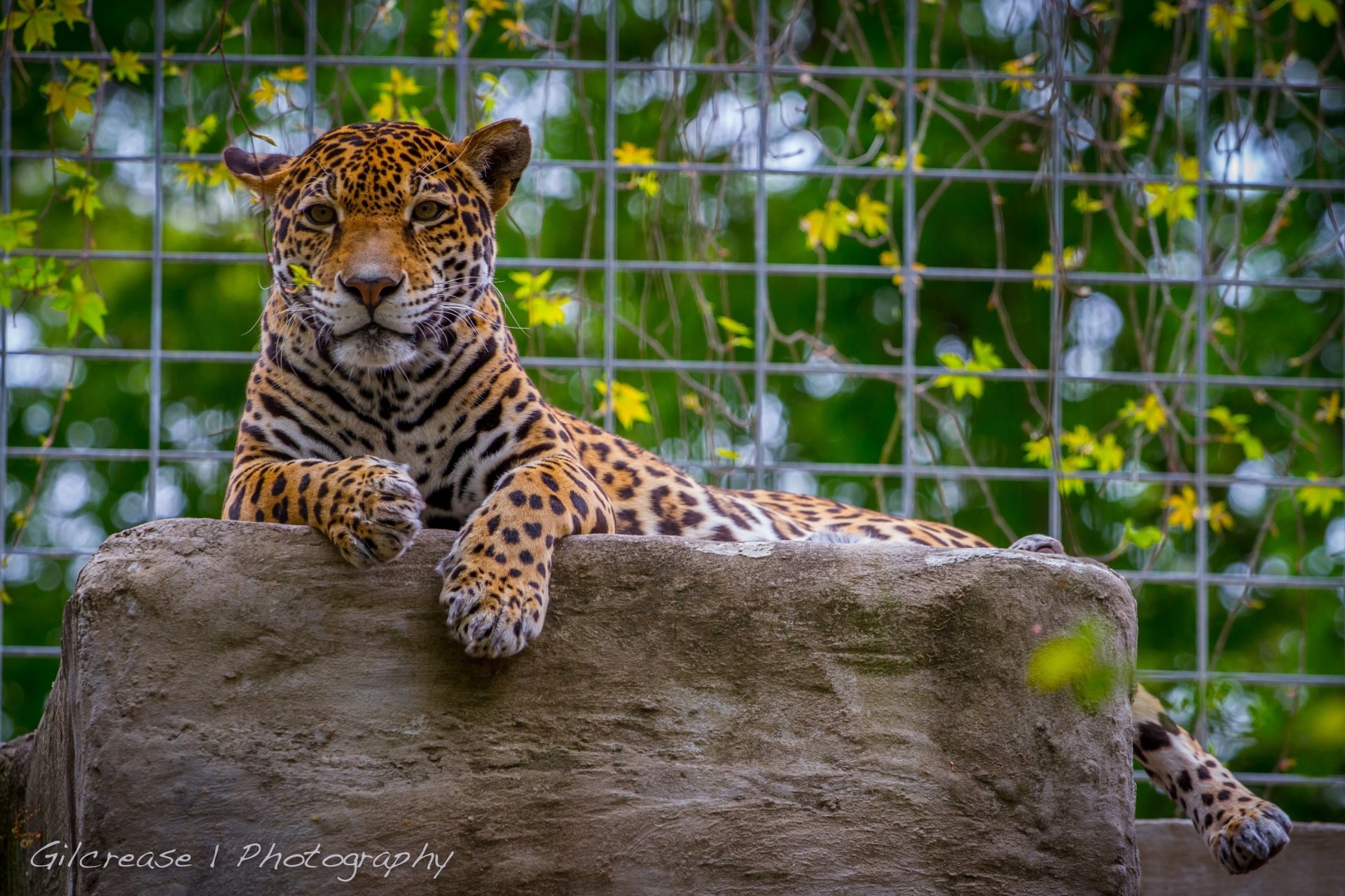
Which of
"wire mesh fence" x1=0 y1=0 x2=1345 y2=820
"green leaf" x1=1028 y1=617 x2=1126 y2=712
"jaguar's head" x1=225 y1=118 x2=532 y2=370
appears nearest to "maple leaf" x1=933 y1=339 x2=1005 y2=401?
"wire mesh fence" x1=0 y1=0 x2=1345 y2=820

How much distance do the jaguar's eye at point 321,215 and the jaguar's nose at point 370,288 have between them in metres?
0.31

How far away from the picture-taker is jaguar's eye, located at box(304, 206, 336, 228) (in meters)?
4.21

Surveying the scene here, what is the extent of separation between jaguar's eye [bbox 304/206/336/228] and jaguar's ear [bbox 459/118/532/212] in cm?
49

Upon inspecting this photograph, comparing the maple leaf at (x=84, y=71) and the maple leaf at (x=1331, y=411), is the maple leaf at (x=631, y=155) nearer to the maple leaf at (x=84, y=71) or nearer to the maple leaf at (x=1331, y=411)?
the maple leaf at (x=84, y=71)

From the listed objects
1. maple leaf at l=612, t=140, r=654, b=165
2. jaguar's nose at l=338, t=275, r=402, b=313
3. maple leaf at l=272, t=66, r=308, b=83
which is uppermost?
maple leaf at l=272, t=66, r=308, b=83

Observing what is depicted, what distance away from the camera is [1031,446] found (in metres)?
7.47

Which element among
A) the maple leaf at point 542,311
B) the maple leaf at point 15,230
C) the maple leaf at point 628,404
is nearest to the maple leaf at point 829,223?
the maple leaf at point 628,404

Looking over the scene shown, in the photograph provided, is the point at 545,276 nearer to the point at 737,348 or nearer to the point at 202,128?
the point at 202,128

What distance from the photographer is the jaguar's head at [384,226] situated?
404cm

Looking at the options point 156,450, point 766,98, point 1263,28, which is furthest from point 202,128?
point 1263,28

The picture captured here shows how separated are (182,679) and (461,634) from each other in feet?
2.17

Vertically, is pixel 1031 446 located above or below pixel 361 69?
below

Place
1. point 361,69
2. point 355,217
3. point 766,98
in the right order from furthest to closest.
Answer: point 361,69 → point 766,98 → point 355,217

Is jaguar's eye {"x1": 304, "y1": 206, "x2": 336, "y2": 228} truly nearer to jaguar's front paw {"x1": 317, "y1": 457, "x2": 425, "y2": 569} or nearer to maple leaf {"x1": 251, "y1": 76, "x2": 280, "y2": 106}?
jaguar's front paw {"x1": 317, "y1": 457, "x2": 425, "y2": 569}
